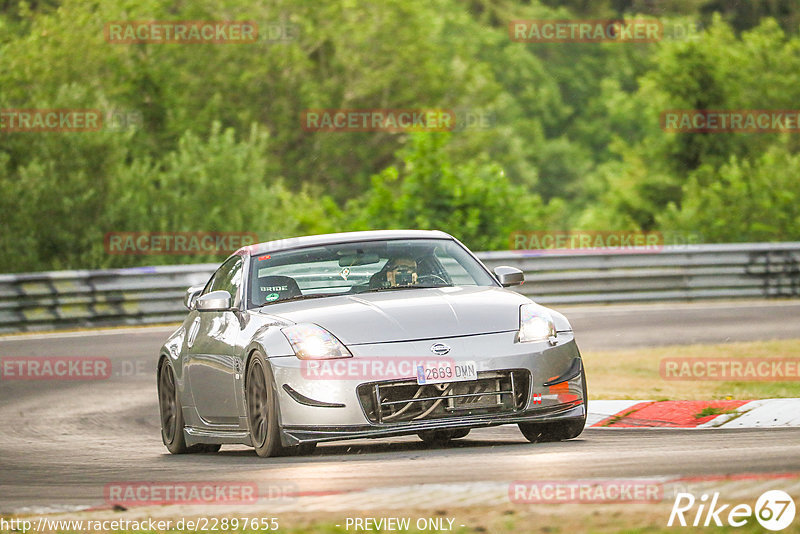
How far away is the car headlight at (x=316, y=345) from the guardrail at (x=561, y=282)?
46.6 ft

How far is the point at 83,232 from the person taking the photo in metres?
30.0

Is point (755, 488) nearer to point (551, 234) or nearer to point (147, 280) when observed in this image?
point (147, 280)

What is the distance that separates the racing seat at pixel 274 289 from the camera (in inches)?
376

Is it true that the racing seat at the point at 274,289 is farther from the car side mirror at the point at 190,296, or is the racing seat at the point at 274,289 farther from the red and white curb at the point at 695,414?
the red and white curb at the point at 695,414

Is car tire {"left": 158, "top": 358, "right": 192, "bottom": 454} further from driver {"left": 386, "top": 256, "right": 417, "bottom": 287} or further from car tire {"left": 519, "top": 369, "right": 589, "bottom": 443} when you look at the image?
car tire {"left": 519, "top": 369, "right": 589, "bottom": 443}

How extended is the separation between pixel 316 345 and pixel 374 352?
0.34 metres

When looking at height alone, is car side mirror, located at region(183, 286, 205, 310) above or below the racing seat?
below

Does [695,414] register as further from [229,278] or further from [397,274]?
[229,278]

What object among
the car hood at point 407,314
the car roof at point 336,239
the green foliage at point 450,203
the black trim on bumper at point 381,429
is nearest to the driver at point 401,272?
the car roof at point 336,239

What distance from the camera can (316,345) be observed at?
27.8 ft

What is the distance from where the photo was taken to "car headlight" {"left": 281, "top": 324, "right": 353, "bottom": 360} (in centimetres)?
844

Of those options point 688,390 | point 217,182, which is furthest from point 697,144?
point 688,390

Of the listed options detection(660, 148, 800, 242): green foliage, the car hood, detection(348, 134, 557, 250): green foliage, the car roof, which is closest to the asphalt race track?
the car hood

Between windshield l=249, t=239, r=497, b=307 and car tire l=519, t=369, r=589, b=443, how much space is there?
3.49ft
